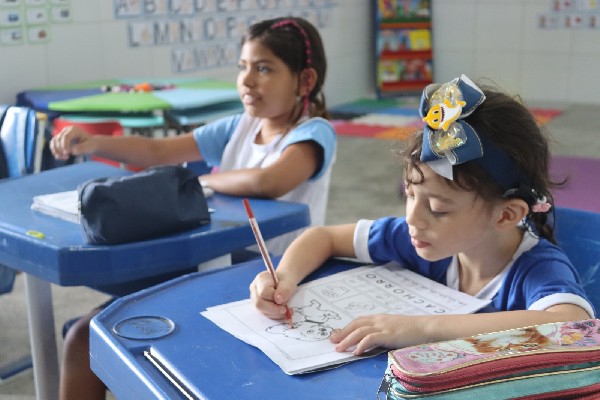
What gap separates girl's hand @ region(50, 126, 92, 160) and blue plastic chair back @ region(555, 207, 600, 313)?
1179 millimetres

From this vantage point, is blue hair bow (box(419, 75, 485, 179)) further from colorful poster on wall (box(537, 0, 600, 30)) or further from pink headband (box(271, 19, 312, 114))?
colorful poster on wall (box(537, 0, 600, 30))

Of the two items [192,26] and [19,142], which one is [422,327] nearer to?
[19,142]

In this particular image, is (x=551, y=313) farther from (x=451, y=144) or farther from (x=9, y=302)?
(x=9, y=302)

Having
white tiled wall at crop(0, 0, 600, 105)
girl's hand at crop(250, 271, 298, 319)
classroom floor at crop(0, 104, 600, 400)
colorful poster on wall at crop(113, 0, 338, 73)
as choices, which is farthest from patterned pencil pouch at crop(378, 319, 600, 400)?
white tiled wall at crop(0, 0, 600, 105)

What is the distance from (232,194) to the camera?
171cm

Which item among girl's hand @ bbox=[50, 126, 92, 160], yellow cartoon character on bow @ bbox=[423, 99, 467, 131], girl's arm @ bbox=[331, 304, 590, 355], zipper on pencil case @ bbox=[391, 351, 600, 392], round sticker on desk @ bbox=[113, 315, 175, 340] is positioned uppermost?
yellow cartoon character on bow @ bbox=[423, 99, 467, 131]

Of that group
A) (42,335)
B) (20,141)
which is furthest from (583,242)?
(20,141)

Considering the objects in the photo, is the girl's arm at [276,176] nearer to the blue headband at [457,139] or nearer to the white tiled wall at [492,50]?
the blue headband at [457,139]

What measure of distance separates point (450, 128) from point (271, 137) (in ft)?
3.25

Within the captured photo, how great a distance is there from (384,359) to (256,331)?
7.0 inches

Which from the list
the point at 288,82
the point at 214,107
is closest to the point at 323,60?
the point at 288,82

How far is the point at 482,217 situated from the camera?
115 cm

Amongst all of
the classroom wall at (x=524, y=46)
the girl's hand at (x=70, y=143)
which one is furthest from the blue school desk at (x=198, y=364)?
the classroom wall at (x=524, y=46)

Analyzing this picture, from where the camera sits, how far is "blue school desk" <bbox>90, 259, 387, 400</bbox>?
847mm
